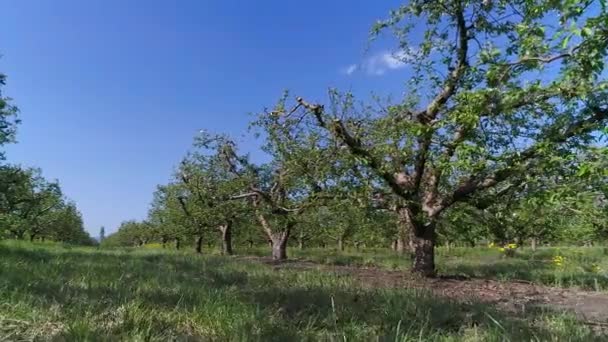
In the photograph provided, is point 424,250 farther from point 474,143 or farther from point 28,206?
point 28,206

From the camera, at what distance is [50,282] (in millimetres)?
6312

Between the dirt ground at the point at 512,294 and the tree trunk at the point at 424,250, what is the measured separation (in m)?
0.43

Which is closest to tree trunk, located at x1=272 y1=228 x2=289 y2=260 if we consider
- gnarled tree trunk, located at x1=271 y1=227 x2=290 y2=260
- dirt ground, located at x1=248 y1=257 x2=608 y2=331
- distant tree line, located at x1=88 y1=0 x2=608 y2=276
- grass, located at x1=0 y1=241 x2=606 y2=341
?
gnarled tree trunk, located at x1=271 y1=227 x2=290 y2=260

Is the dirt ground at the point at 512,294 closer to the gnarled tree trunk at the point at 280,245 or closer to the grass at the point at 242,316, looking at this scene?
the grass at the point at 242,316

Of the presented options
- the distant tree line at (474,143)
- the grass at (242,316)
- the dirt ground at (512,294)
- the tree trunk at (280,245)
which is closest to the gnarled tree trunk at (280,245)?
the tree trunk at (280,245)

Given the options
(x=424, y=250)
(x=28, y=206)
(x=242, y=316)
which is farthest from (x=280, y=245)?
(x=28, y=206)

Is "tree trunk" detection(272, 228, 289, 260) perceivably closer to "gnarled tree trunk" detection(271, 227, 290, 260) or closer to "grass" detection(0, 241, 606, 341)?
"gnarled tree trunk" detection(271, 227, 290, 260)

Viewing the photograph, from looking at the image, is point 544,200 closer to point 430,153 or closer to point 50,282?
point 430,153

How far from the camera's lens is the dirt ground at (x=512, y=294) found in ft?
20.3

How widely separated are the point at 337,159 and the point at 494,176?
3.39 m

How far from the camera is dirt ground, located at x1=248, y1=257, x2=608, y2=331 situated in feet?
20.3

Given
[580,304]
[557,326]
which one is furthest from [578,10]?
[580,304]

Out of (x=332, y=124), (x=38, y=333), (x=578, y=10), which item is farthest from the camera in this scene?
(x=332, y=124)

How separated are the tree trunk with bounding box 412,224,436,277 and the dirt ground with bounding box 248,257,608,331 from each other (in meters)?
0.43
